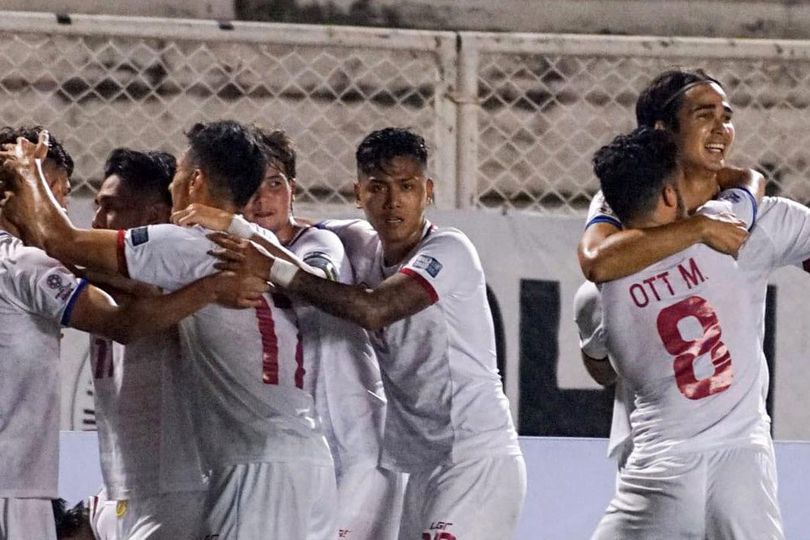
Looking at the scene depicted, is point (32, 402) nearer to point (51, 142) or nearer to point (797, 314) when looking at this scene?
point (51, 142)

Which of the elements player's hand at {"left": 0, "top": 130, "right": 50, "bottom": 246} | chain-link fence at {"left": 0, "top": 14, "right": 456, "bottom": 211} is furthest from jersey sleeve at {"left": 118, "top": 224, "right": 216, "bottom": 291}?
chain-link fence at {"left": 0, "top": 14, "right": 456, "bottom": 211}

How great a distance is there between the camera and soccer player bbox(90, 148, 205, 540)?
4.49 metres

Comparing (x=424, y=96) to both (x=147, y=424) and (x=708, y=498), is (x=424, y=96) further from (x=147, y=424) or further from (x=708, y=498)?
(x=708, y=498)

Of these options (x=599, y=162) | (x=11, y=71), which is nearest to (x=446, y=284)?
(x=599, y=162)

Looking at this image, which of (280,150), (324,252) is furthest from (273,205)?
(324,252)

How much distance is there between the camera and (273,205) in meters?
4.84

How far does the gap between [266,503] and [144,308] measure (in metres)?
0.56

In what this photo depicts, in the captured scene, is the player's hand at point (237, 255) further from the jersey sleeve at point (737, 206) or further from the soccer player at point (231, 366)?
the jersey sleeve at point (737, 206)

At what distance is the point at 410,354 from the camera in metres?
4.60

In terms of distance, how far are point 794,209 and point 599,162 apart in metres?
0.54

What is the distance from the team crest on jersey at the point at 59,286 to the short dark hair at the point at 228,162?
0.44m

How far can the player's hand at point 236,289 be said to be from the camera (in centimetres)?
401

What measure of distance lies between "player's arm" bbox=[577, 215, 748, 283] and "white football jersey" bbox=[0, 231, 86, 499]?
1.34 metres

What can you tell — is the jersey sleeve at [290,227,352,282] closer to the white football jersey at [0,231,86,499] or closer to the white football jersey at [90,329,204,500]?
the white football jersey at [90,329,204,500]
